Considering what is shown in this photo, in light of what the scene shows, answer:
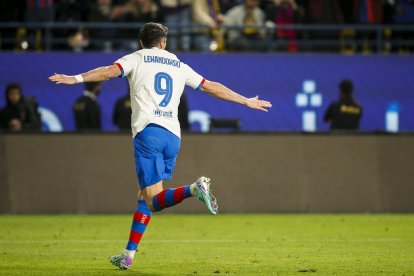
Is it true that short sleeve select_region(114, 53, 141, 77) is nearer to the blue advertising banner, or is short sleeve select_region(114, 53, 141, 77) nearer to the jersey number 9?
the jersey number 9

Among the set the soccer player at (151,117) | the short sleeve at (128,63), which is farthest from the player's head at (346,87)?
the short sleeve at (128,63)

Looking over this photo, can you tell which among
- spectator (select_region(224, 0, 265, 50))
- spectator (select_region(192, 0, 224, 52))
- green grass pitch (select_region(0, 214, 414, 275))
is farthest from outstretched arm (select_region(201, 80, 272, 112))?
spectator (select_region(224, 0, 265, 50))

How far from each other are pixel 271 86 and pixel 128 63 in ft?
37.3

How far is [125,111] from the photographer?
19.0m

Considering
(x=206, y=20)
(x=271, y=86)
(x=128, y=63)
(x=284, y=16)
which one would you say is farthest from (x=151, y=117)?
(x=284, y=16)

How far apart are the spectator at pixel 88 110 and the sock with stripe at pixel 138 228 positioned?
9056mm

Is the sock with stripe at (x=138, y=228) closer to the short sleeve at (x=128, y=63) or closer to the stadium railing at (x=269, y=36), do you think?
the short sleeve at (x=128, y=63)

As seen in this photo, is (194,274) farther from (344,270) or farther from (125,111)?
(125,111)

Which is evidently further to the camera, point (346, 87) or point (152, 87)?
point (346, 87)

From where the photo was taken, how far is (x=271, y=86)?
21.1 m

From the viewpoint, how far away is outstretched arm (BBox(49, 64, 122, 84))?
949cm

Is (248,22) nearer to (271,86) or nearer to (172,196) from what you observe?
(271,86)

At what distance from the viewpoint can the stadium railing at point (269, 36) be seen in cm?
2027

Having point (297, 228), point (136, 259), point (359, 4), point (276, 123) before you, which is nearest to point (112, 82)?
point (276, 123)
